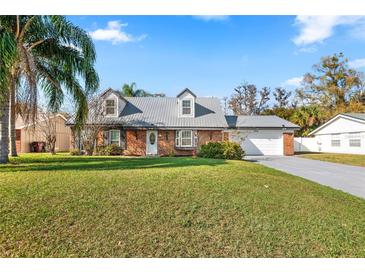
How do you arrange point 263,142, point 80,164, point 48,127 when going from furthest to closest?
point 263,142 < point 48,127 < point 80,164

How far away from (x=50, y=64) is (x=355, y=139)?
25.0 metres

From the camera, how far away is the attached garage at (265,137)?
2358 cm

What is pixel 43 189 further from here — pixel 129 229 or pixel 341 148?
pixel 341 148

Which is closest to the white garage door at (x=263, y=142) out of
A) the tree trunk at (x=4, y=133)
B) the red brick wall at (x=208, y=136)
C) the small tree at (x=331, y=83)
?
the red brick wall at (x=208, y=136)

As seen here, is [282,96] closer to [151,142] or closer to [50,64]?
[151,142]

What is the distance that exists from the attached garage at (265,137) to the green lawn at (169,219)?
16788 mm

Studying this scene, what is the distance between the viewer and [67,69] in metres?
11.3

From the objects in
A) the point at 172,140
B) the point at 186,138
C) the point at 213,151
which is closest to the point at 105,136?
the point at 172,140

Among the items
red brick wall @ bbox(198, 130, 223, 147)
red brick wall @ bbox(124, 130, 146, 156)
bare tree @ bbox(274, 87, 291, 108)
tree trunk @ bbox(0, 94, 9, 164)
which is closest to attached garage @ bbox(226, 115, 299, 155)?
red brick wall @ bbox(198, 130, 223, 147)

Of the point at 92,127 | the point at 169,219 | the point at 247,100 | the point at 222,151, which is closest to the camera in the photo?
the point at 169,219

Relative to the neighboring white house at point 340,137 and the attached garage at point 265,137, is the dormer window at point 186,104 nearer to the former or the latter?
the attached garage at point 265,137

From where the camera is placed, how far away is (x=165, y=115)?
2205 centimetres

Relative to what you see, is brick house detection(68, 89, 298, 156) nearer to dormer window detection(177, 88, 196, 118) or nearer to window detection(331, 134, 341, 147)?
dormer window detection(177, 88, 196, 118)
